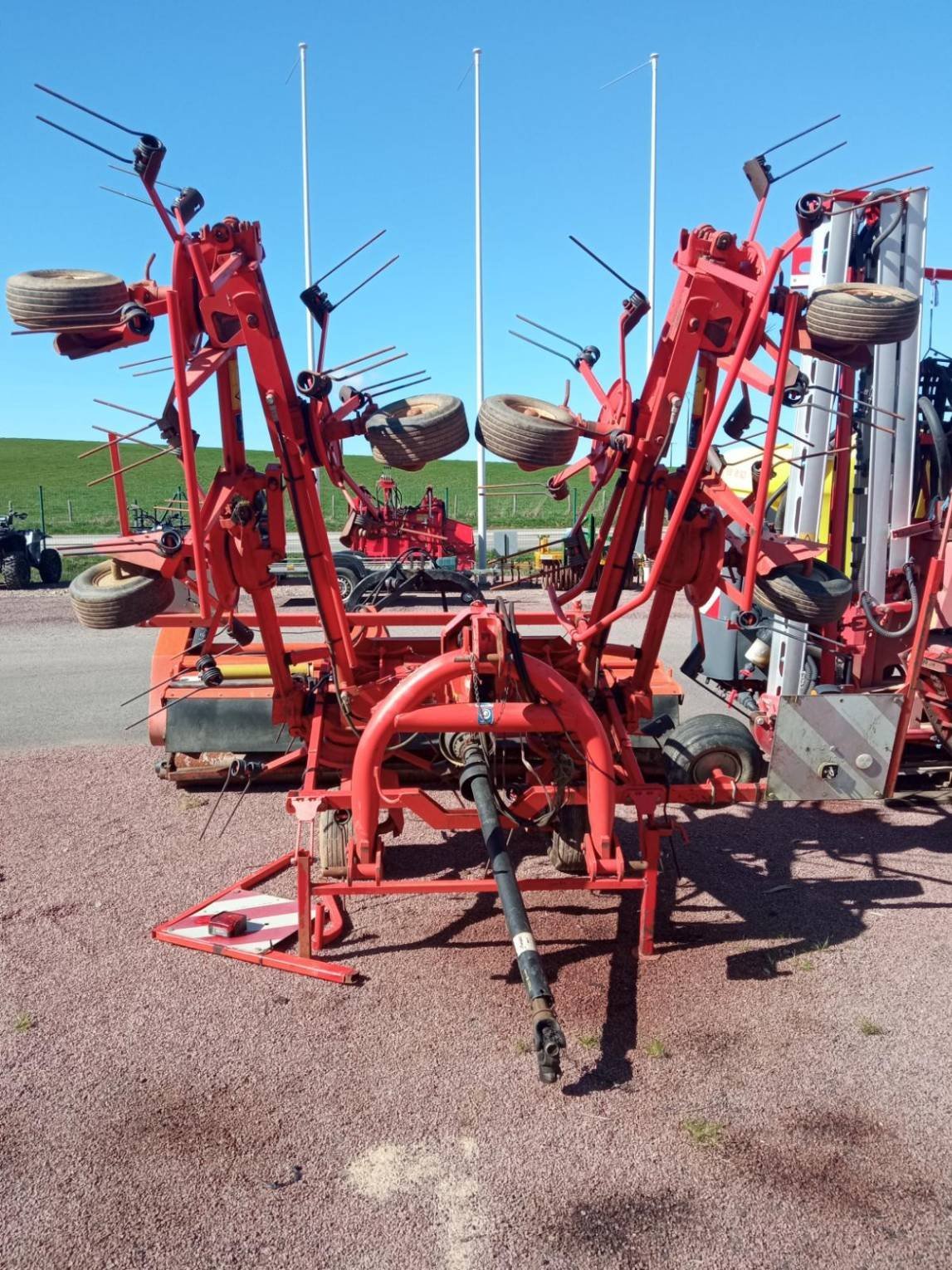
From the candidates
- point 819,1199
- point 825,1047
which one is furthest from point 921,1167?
point 825,1047

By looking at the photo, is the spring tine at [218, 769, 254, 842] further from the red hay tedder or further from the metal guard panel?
the metal guard panel

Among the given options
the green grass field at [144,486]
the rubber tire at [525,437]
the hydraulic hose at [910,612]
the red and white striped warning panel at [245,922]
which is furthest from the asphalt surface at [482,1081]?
the green grass field at [144,486]

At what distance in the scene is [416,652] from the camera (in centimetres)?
534

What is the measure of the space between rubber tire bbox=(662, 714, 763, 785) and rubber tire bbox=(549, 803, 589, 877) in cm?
97

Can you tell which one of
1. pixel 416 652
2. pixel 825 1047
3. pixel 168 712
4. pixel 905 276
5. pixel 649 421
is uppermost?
pixel 905 276

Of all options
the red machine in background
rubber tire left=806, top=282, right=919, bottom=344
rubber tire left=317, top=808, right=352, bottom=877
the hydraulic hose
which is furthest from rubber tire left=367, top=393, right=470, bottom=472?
the red machine in background

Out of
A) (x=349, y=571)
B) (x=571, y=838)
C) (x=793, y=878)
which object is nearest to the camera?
(x=571, y=838)

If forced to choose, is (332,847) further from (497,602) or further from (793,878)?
(793,878)

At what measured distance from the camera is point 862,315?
374 cm

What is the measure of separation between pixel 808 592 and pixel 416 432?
6.12 feet

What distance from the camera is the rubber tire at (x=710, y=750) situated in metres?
6.00

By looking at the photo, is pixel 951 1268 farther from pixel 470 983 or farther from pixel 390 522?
pixel 390 522

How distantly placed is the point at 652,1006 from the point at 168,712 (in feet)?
12.3

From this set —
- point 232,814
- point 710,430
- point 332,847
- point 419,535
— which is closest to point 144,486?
point 419,535
